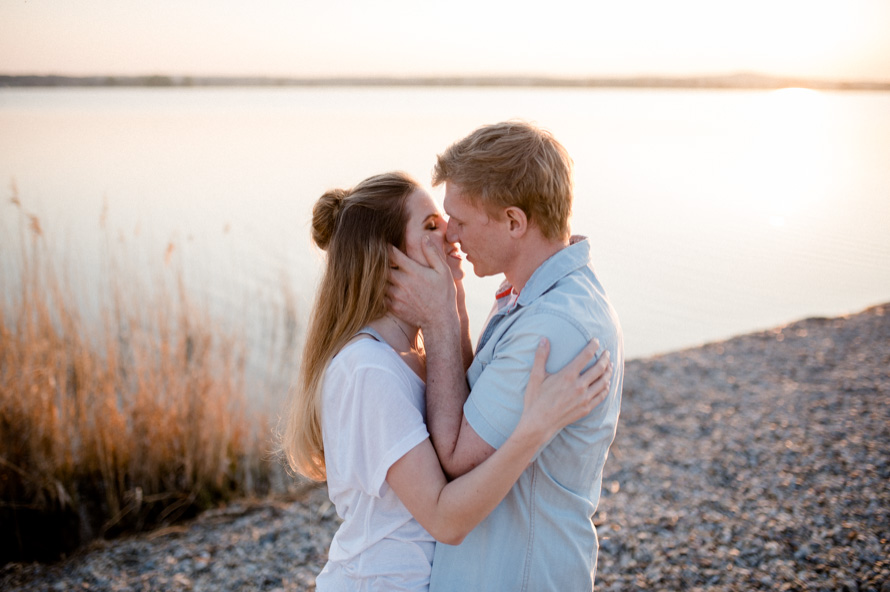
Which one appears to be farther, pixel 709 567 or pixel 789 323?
pixel 789 323

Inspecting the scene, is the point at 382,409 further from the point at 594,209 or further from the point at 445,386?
the point at 594,209

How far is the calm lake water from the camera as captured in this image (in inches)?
388

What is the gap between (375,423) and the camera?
2.03 meters

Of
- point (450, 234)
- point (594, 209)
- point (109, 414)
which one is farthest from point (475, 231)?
point (594, 209)

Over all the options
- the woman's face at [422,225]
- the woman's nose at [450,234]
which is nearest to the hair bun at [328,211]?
the woman's face at [422,225]

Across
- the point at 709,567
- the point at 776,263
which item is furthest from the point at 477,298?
the point at 776,263

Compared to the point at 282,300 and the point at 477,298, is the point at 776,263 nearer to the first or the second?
the point at 477,298

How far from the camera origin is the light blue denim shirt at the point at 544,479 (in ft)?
6.75

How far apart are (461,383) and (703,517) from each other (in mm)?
3020

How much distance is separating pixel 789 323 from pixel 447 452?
8.75 metres

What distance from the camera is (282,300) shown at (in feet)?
27.8

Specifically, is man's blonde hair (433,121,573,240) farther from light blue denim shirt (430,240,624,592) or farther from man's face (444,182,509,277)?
light blue denim shirt (430,240,624,592)

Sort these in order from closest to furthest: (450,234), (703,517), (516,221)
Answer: (516,221)
(450,234)
(703,517)

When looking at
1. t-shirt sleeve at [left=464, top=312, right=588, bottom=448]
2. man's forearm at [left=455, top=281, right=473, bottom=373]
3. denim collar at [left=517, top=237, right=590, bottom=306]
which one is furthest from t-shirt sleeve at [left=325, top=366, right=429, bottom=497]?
denim collar at [left=517, top=237, right=590, bottom=306]
